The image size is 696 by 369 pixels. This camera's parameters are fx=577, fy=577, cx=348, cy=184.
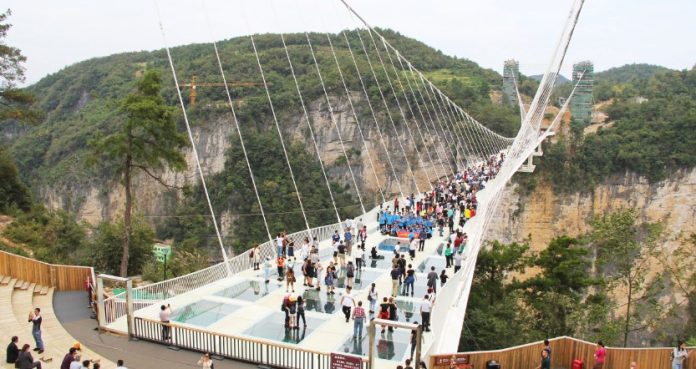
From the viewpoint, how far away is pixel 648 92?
7200 cm

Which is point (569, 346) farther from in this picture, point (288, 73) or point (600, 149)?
point (288, 73)

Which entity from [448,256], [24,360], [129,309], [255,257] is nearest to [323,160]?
[255,257]

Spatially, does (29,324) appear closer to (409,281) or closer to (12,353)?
(12,353)

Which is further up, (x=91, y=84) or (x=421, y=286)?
(x=91, y=84)

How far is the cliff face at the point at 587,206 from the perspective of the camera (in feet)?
178

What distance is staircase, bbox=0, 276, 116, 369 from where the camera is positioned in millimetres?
10312

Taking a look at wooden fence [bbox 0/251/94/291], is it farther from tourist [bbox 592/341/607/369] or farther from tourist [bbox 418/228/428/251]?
tourist [bbox 592/341/607/369]

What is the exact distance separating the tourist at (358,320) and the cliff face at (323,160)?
2351 inches

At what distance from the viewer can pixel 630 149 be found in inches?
2208

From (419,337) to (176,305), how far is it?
6.20 meters

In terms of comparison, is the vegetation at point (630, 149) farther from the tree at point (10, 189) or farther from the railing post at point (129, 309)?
the railing post at point (129, 309)

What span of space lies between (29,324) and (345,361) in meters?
6.93

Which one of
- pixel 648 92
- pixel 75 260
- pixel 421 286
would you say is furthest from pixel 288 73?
pixel 421 286

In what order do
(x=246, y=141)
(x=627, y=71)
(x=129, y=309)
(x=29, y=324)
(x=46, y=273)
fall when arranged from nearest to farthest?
(x=129, y=309), (x=29, y=324), (x=46, y=273), (x=246, y=141), (x=627, y=71)
